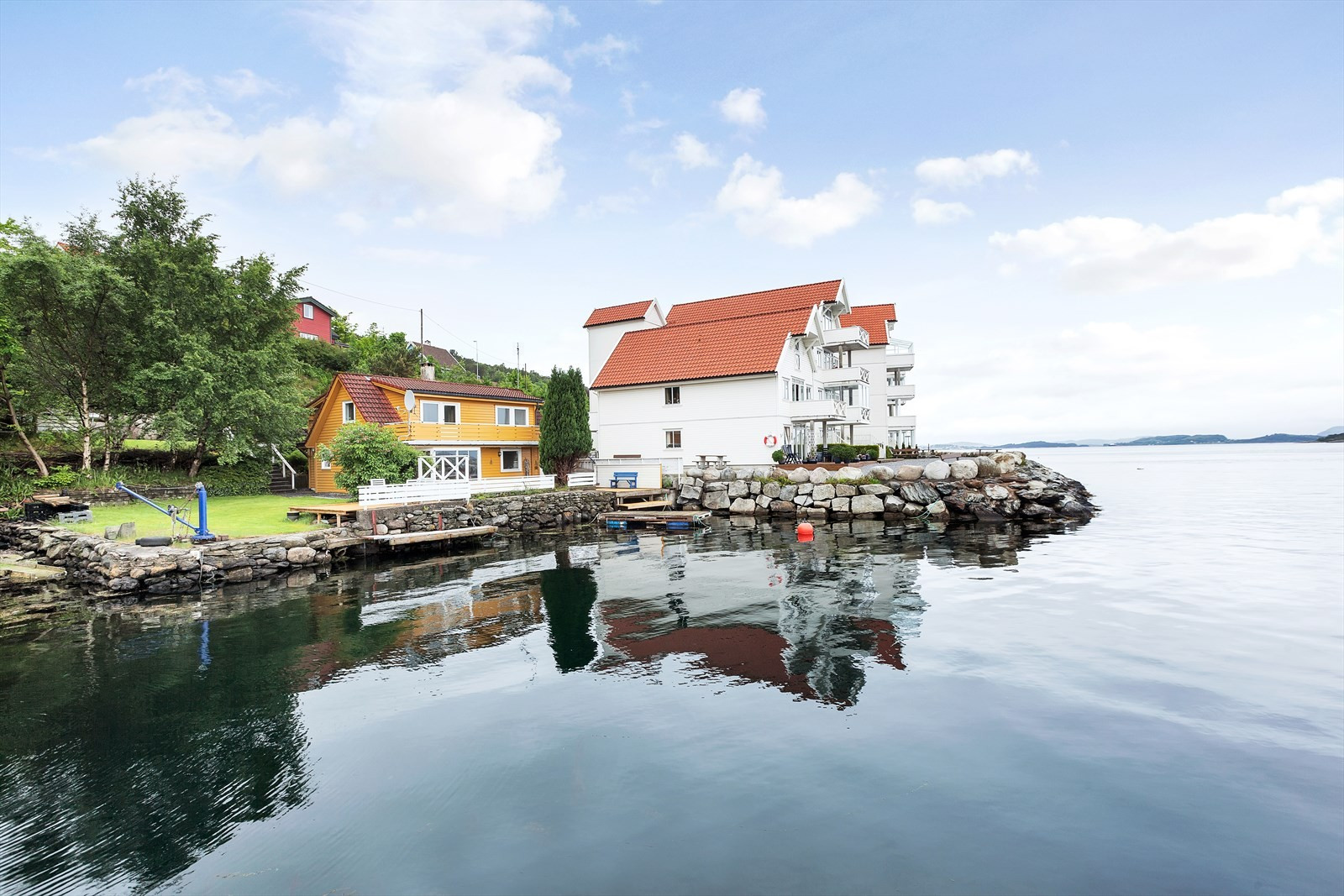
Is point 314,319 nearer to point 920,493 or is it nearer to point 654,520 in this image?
point 654,520

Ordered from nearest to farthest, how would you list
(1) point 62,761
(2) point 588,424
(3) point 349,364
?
1. (1) point 62,761
2. (2) point 588,424
3. (3) point 349,364

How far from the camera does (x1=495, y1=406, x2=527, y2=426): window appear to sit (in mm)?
39125

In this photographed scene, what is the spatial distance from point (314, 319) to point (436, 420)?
40427 mm

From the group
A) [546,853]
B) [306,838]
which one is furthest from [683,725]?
[306,838]

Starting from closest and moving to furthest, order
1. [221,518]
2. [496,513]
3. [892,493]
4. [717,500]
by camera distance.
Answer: [221,518], [496,513], [892,493], [717,500]

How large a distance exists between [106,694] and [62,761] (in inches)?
113

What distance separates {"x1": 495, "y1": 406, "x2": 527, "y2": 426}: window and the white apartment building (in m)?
5.41

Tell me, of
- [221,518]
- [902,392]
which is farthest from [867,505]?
[221,518]

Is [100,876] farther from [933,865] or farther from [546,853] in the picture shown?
[933,865]

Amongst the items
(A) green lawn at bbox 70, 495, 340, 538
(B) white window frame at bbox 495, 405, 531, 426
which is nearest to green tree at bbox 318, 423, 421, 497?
(A) green lawn at bbox 70, 495, 340, 538

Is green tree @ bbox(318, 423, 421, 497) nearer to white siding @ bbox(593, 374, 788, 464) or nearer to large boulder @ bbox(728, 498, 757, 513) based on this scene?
white siding @ bbox(593, 374, 788, 464)

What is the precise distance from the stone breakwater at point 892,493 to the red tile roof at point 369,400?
1812cm

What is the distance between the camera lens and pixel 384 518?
85.1 feet

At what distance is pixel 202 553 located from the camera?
19.8 metres
